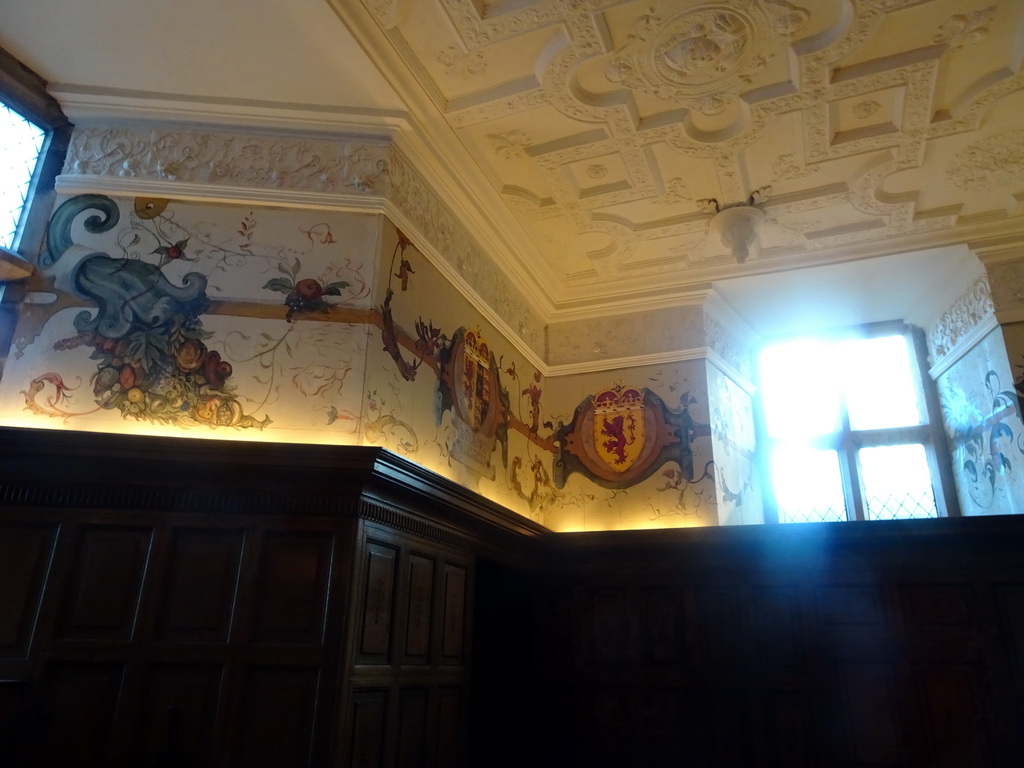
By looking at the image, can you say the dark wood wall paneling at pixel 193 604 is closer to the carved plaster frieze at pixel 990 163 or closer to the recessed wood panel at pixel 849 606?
the recessed wood panel at pixel 849 606

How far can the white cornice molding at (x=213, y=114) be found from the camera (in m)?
4.29

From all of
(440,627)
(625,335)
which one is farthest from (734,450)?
(440,627)

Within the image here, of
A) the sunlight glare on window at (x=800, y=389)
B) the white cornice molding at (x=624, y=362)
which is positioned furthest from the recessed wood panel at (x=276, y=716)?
the sunlight glare on window at (x=800, y=389)

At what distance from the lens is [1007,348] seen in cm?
544

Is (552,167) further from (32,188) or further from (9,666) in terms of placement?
(9,666)

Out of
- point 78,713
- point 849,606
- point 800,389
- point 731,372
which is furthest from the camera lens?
point 800,389

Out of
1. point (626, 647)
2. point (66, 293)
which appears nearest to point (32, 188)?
point (66, 293)

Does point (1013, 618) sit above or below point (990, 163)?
below

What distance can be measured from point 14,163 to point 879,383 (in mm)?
6932

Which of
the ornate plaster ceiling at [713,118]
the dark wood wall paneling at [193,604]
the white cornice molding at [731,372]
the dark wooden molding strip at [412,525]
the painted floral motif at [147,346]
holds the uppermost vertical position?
the ornate plaster ceiling at [713,118]

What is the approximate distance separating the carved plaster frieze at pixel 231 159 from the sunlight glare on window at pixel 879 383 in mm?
4914

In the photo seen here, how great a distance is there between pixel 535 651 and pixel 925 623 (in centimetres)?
275

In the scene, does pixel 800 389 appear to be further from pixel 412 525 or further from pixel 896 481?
pixel 412 525

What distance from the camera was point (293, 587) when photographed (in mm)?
3488
